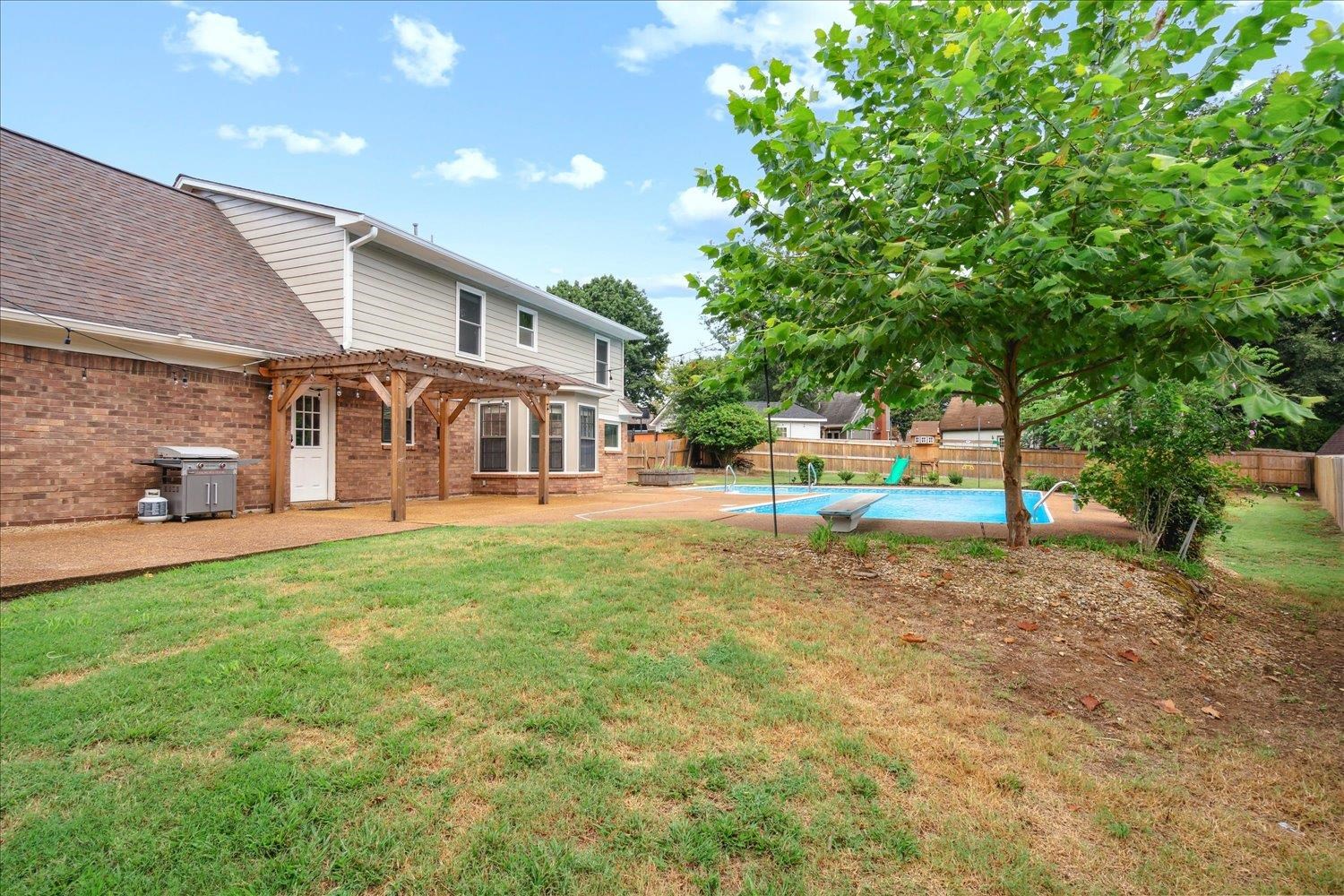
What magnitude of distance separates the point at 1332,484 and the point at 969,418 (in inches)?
1244

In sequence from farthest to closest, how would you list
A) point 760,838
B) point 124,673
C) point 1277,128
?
point 1277,128 → point 124,673 → point 760,838

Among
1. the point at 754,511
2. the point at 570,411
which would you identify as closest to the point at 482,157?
the point at 570,411

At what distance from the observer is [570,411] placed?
15.5m

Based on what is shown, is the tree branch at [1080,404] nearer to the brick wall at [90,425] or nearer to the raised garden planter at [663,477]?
the brick wall at [90,425]

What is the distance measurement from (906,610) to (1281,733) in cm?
207

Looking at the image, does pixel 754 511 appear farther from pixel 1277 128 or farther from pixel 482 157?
pixel 482 157

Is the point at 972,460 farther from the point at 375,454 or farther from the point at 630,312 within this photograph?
the point at 630,312

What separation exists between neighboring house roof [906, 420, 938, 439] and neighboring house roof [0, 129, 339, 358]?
138ft

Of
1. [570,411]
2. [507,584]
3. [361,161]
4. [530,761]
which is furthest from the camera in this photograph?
[361,161]

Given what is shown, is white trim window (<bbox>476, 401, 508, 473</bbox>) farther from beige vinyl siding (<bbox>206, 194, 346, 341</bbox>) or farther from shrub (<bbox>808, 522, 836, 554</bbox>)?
shrub (<bbox>808, 522, 836, 554</bbox>)

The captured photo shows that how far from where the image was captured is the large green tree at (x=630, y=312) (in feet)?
132

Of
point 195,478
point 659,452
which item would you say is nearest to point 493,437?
point 195,478

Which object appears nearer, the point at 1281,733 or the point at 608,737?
the point at 608,737

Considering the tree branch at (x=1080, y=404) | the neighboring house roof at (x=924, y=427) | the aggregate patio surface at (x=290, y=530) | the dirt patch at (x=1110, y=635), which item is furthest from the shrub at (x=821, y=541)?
the neighboring house roof at (x=924, y=427)
